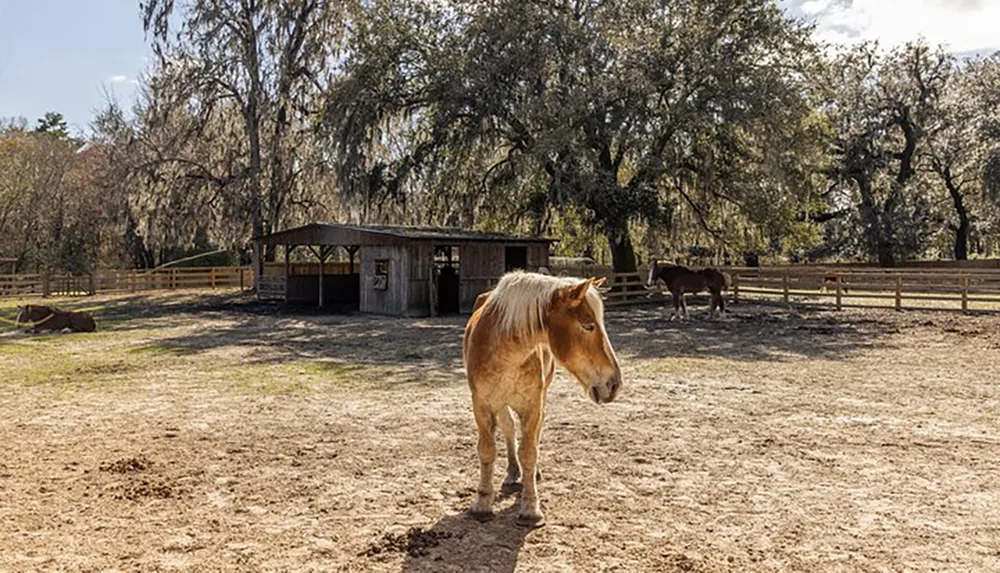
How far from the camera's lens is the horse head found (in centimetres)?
371

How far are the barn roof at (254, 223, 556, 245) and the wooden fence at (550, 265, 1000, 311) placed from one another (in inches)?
157

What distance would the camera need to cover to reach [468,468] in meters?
5.25

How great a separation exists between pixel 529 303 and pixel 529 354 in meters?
0.32

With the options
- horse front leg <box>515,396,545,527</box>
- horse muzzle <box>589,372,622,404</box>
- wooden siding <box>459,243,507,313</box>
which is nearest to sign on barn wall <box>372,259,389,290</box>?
wooden siding <box>459,243,507,313</box>

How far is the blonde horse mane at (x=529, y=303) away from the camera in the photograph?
12.8 ft

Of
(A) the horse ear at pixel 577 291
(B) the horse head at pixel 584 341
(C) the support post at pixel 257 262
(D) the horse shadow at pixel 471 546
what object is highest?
(C) the support post at pixel 257 262

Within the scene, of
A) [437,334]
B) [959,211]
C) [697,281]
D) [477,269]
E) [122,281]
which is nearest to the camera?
[437,334]

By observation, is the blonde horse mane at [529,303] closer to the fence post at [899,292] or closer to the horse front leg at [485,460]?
the horse front leg at [485,460]

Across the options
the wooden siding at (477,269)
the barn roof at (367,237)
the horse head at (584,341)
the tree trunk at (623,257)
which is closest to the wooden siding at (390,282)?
the barn roof at (367,237)

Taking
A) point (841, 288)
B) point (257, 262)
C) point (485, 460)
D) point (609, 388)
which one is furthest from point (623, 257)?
point (609, 388)

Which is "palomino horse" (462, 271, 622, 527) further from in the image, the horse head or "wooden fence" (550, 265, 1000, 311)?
"wooden fence" (550, 265, 1000, 311)

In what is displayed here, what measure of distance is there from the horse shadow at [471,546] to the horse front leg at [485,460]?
6 centimetres

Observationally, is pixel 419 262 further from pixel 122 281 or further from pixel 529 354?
pixel 122 281

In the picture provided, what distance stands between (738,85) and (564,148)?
5.72 m
